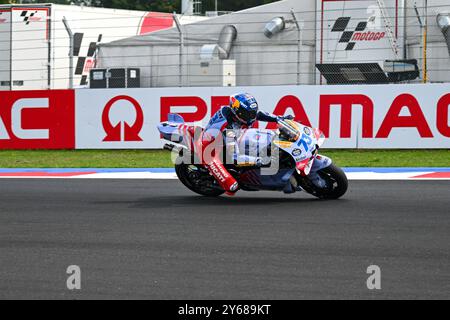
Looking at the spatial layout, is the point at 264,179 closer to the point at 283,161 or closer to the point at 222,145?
the point at 283,161

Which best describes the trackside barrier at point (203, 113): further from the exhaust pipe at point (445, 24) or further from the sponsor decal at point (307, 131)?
the exhaust pipe at point (445, 24)

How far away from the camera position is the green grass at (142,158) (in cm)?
1488

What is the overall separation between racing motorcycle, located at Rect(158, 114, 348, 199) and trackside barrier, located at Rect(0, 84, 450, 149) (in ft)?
17.2

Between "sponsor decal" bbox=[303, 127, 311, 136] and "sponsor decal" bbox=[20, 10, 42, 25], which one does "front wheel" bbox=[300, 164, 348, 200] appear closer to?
"sponsor decal" bbox=[303, 127, 311, 136]

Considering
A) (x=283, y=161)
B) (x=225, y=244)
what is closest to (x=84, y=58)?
(x=283, y=161)

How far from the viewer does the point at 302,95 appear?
52.8 feet

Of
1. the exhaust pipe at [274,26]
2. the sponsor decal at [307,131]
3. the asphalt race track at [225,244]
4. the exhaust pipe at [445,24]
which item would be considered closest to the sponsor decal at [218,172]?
the asphalt race track at [225,244]

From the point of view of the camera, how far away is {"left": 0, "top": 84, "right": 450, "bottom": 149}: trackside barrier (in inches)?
614

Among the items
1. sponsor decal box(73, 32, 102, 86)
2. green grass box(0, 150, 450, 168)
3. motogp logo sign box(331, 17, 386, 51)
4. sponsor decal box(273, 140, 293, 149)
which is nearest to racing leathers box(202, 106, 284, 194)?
sponsor decal box(273, 140, 293, 149)

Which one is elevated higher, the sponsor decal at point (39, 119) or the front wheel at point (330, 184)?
the sponsor decal at point (39, 119)

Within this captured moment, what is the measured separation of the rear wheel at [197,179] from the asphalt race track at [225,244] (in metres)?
0.17

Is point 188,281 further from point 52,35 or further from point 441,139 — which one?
point 52,35

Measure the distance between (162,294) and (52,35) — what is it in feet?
66.9
